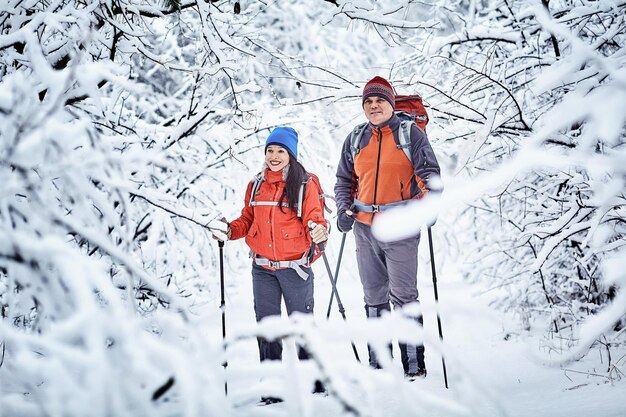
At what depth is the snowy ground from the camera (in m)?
1.02

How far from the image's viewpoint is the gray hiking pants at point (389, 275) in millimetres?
3213

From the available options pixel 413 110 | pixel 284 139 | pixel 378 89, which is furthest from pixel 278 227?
pixel 413 110

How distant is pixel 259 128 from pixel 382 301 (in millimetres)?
1699

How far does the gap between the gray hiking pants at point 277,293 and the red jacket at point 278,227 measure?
4.9 inches

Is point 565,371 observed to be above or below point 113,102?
below

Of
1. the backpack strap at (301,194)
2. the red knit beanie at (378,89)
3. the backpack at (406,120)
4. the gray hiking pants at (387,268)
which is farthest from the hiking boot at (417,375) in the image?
the red knit beanie at (378,89)

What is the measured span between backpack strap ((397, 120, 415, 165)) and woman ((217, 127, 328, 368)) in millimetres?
692

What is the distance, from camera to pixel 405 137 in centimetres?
325

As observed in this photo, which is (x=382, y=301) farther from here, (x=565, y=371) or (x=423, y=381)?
(x=565, y=371)

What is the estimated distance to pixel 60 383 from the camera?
81 cm

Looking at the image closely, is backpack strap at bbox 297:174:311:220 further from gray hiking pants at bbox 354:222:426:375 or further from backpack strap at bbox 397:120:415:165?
backpack strap at bbox 397:120:415:165

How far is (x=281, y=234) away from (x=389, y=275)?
83 cm

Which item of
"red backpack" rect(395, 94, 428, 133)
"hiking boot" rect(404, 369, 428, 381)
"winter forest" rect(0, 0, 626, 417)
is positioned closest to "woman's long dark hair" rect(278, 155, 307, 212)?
"winter forest" rect(0, 0, 626, 417)

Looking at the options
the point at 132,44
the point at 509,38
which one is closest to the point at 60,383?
the point at 132,44
